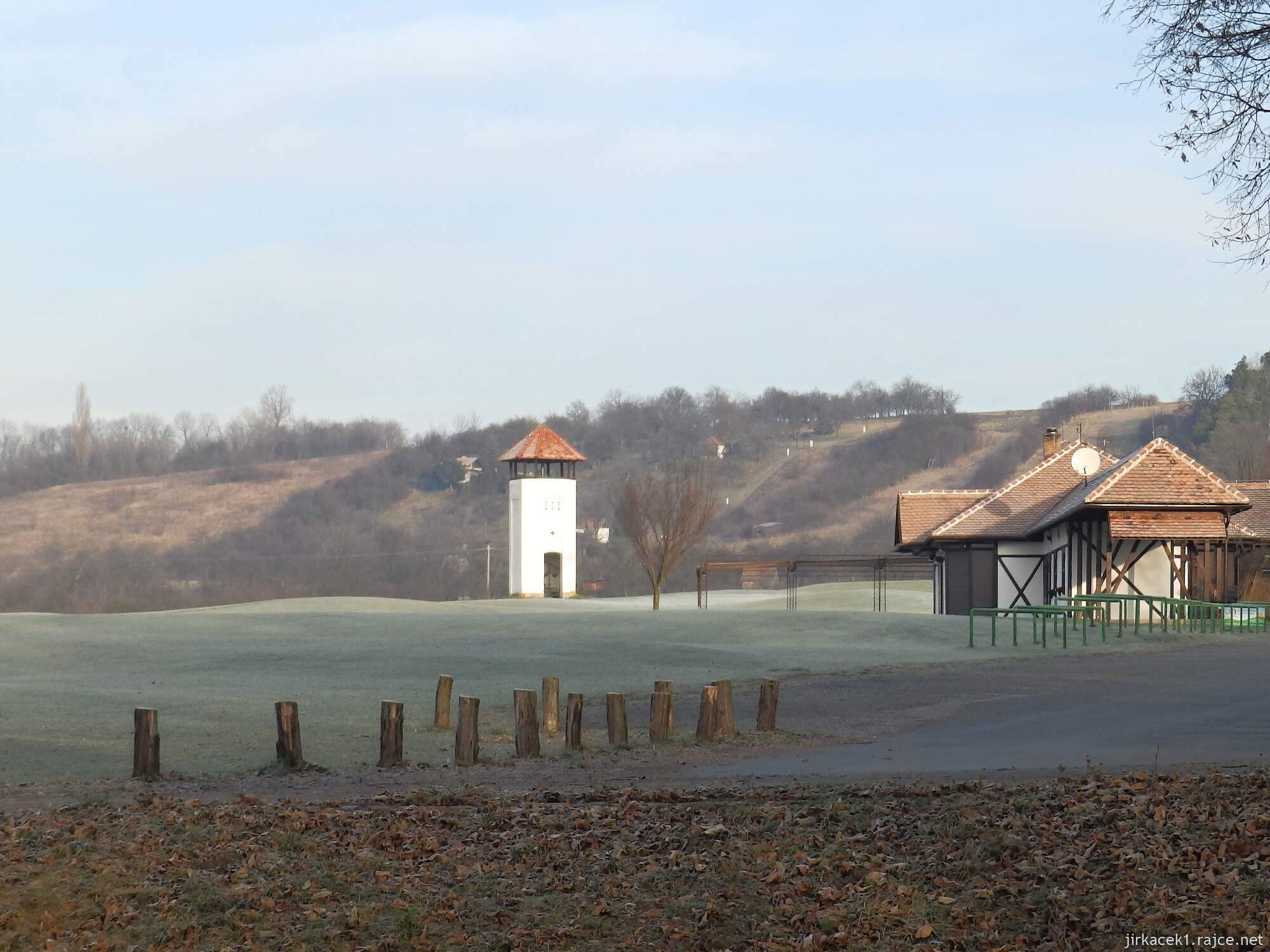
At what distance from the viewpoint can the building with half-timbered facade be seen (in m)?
39.0

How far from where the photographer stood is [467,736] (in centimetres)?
1491

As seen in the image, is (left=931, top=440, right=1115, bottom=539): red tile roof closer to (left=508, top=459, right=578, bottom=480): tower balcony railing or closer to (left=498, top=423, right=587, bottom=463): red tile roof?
(left=498, top=423, right=587, bottom=463): red tile roof

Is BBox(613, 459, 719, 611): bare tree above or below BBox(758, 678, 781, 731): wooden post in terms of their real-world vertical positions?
above

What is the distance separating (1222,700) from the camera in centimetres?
1852

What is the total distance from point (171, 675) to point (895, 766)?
1641cm

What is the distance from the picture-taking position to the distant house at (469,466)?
132750 millimetres

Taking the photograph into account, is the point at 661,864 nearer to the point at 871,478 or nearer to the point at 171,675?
the point at 171,675

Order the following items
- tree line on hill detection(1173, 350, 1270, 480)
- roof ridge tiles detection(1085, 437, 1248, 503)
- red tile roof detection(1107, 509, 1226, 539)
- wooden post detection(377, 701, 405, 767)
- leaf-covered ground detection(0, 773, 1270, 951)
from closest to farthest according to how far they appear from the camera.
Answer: leaf-covered ground detection(0, 773, 1270, 951)
wooden post detection(377, 701, 405, 767)
roof ridge tiles detection(1085, 437, 1248, 503)
red tile roof detection(1107, 509, 1226, 539)
tree line on hill detection(1173, 350, 1270, 480)

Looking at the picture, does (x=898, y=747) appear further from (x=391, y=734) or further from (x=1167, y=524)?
(x=1167, y=524)

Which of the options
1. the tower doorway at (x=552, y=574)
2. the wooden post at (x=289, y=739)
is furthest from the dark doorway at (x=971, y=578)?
the wooden post at (x=289, y=739)

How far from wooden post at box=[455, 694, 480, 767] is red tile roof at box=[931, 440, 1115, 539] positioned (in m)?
31.8

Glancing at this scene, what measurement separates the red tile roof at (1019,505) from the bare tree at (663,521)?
12225 mm

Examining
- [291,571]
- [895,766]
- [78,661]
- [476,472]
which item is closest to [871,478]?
[476,472]

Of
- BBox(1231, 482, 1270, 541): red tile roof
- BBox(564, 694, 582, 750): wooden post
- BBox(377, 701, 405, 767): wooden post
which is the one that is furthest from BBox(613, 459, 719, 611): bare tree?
BBox(377, 701, 405, 767): wooden post
